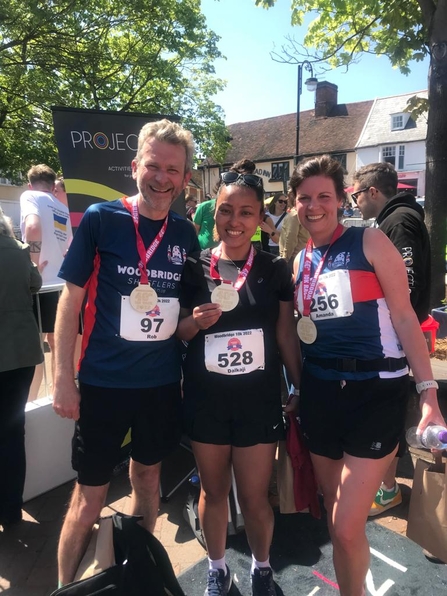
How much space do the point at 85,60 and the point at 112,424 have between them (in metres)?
13.3

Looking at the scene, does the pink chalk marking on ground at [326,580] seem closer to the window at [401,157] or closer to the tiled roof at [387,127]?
the tiled roof at [387,127]

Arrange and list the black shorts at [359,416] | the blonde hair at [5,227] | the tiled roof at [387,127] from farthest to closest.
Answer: the tiled roof at [387,127]
the blonde hair at [5,227]
the black shorts at [359,416]

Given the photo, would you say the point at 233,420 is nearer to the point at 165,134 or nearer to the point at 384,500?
the point at 165,134

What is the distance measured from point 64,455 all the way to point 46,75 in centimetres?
1258

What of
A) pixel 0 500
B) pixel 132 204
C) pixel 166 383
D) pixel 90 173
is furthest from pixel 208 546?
pixel 90 173

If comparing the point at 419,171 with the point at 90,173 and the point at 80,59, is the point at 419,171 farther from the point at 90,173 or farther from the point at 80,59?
the point at 90,173

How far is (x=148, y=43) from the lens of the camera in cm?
1516

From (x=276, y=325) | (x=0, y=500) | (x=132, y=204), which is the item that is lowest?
(x=0, y=500)

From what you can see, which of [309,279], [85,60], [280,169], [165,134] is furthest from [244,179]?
[280,169]

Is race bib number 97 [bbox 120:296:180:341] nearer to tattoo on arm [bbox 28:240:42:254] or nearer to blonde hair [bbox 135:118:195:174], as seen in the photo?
blonde hair [bbox 135:118:195:174]

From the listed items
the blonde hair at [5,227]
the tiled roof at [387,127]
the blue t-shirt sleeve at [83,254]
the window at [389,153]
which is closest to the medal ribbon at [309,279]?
the blue t-shirt sleeve at [83,254]

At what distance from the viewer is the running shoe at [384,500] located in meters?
3.01

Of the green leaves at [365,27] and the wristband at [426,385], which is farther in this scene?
the green leaves at [365,27]

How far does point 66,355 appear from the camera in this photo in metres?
2.02
